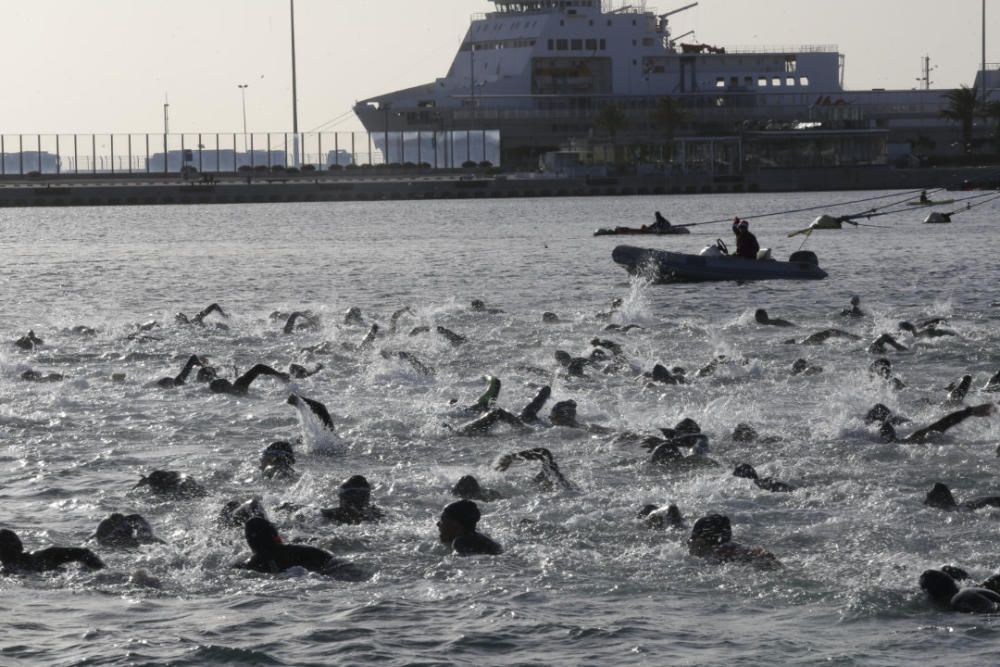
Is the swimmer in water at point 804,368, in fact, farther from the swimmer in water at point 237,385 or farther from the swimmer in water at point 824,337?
the swimmer in water at point 237,385

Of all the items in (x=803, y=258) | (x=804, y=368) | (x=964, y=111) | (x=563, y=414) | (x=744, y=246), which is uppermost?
(x=964, y=111)

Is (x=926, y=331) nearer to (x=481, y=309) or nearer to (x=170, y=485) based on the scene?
(x=481, y=309)

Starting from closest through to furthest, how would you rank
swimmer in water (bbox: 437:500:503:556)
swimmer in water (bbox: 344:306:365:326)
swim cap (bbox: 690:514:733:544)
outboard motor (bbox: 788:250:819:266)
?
1. swim cap (bbox: 690:514:733:544)
2. swimmer in water (bbox: 437:500:503:556)
3. swimmer in water (bbox: 344:306:365:326)
4. outboard motor (bbox: 788:250:819:266)

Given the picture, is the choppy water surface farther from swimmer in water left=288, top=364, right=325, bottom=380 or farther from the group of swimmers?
swimmer in water left=288, top=364, right=325, bottom=380

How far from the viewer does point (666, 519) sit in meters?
15.6

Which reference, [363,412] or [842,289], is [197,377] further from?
[842,289]

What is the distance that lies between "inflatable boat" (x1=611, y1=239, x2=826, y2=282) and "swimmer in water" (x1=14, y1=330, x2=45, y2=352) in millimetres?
20199

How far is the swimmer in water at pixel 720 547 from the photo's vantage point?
46.9 feet

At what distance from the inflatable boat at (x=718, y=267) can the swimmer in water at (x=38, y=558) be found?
1316 inches

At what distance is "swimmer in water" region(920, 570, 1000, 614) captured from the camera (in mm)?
12711

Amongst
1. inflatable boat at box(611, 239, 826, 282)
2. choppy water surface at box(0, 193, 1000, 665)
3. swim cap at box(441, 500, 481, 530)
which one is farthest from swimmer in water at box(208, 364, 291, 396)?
inflatable boat at box(611, 239, 826, 282)

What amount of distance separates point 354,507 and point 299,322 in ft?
69.9

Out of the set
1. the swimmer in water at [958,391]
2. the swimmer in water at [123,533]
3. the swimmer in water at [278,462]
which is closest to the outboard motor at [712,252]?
the swimmer in water at [958,391]

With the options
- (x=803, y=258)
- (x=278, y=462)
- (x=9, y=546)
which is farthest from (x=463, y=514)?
(x=803, y=258)
